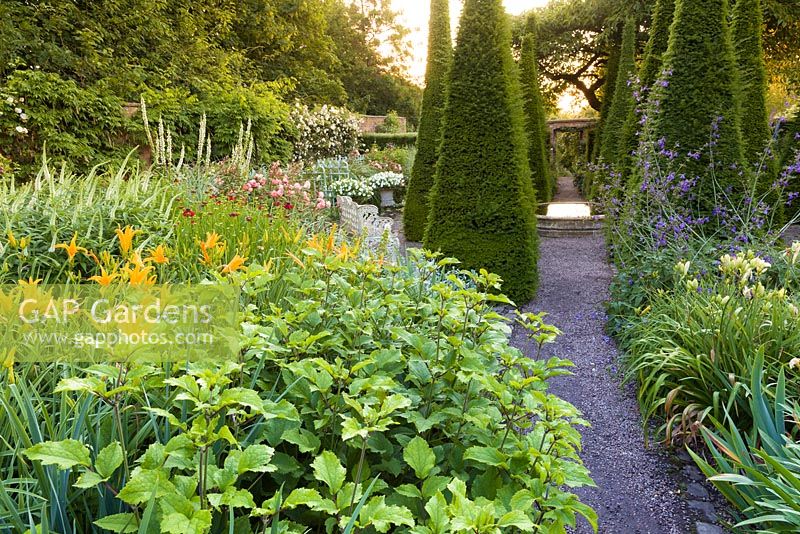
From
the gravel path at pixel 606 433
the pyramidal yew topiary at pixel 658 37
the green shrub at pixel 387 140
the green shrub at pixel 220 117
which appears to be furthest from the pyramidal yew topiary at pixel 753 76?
the green shrub at pixel 387 140

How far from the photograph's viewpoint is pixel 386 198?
42.3 feet

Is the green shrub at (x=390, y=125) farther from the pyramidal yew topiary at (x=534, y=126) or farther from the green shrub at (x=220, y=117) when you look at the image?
the green shrub at (x=220, y=117)

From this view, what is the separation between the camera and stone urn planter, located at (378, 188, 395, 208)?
12.9 m

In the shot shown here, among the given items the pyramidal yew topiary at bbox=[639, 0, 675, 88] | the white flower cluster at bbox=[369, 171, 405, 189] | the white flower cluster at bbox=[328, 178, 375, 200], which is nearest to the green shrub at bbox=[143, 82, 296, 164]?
the white flower cluster at bbox=[328, 178, 375, 200]

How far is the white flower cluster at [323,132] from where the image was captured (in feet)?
45.8

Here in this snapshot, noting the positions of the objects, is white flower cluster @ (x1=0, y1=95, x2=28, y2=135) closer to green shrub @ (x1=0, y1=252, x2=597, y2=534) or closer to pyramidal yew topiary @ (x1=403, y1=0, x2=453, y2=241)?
pyramidal yew topiary @ (x1=403, y1=0, x2=453, y2=241)

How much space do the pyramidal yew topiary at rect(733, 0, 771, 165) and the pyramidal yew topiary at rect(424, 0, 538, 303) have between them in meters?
5.68

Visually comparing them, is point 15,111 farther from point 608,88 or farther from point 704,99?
point 608,88

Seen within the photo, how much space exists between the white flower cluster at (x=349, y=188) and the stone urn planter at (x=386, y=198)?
6.08 ft

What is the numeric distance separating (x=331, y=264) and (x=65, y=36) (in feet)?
42.1

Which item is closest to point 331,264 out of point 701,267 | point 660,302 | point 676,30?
point 660,302

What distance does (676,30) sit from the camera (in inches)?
213

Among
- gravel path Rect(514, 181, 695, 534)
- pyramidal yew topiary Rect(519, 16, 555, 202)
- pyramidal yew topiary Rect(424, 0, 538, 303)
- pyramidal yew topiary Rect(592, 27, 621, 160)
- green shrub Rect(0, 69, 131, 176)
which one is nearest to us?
gravel path Rect(514, 181, 695, 534)

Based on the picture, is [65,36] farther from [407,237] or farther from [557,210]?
[557,210]
